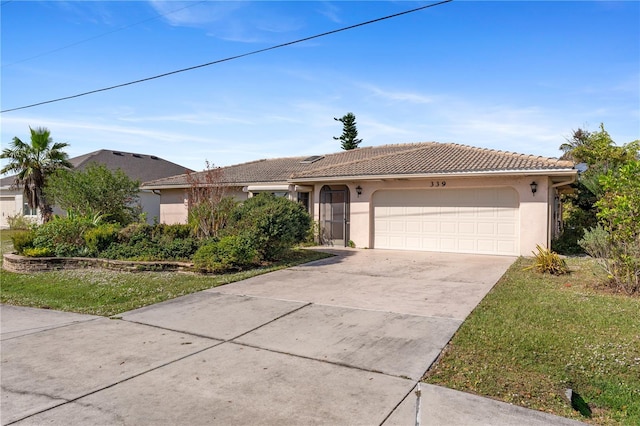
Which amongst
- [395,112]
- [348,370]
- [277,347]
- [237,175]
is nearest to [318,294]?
[277,347]

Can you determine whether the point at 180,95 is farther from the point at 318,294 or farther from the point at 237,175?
the point at 318,294

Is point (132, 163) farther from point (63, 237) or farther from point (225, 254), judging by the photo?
point (225, 254)

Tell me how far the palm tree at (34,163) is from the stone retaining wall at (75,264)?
32.6 ft

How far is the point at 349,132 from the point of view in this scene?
3741cm

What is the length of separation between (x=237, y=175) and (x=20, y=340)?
14683 millimetres

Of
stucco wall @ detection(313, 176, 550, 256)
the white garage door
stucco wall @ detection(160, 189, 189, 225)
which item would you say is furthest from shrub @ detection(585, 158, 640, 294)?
stucco wall @ detection(160, 189, 189, 225)

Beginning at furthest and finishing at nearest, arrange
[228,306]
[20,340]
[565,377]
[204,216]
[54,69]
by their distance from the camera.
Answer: [54,69] < [204,216] < [228,306] < [20,340] < [565,377]

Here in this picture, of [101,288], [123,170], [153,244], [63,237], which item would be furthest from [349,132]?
[101,288]

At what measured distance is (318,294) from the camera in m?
7.87

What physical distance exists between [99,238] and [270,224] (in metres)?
5.21

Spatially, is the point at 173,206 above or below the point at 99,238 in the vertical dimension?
above

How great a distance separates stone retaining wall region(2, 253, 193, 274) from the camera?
10.5 meters

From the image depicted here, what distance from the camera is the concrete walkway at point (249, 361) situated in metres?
3.43

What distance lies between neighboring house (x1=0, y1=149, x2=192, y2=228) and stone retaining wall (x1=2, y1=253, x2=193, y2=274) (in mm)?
13721
